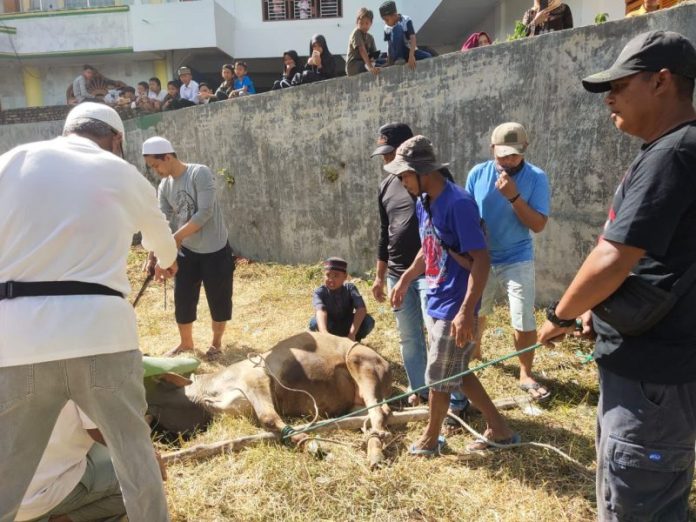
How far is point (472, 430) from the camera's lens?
3.40m

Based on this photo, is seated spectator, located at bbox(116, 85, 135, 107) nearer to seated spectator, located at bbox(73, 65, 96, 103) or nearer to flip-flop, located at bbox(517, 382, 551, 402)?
seated spectator, located at bbox(73, 65, 96, 103)

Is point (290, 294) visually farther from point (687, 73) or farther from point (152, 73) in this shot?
point (152, 73)

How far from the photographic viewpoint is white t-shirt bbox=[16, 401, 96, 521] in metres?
2.30

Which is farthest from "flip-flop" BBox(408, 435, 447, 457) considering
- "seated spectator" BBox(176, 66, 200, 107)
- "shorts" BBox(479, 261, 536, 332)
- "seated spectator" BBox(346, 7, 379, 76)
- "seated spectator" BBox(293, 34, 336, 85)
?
"seated spectator" BBox(176, 66, 200, 107)

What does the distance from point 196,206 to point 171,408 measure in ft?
6.68

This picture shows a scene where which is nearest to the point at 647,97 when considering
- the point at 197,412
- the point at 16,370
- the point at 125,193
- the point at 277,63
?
the point at 125,193

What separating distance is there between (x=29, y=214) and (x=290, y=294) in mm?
5692

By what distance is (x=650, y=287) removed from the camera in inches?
67.2

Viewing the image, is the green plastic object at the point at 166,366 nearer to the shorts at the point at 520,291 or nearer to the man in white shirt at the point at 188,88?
the shorts at the point at 520,291

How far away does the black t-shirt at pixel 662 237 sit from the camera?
1618 mm

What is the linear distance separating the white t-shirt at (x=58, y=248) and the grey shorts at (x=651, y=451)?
1.84 m

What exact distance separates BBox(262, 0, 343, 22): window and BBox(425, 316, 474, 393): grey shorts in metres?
14.7

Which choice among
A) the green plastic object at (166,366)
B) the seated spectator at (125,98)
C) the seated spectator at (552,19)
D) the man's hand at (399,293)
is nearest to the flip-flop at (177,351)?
the green plastic object at (166,366)

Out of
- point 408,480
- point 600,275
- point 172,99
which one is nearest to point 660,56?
point 600,275
